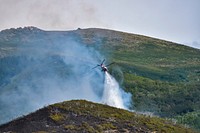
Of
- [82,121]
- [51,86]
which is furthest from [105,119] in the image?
[51,86]

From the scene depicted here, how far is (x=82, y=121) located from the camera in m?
65.4

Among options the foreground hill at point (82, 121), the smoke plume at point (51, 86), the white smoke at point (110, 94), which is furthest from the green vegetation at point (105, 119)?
the smoke plume at point (51, 86)

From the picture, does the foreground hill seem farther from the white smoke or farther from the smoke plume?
the smoke plume

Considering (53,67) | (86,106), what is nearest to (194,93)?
(53,67)

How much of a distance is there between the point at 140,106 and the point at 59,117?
69.9m

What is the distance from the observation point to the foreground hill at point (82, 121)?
Result: 62844 mm

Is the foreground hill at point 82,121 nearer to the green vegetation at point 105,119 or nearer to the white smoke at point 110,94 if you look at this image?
the green vegetation at point 105,119

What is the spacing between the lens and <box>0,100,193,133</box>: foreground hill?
62.8 meters

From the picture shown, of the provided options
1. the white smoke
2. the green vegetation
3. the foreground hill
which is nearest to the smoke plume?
the white smoke

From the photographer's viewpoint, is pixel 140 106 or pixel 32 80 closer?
pixel 140 106

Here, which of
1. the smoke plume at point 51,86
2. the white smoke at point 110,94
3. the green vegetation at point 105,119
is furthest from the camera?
the smoke plume at point 51,86

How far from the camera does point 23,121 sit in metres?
65.2

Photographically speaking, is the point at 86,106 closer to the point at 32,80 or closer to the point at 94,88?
the point at 94,88

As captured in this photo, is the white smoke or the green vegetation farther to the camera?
the white smoke
